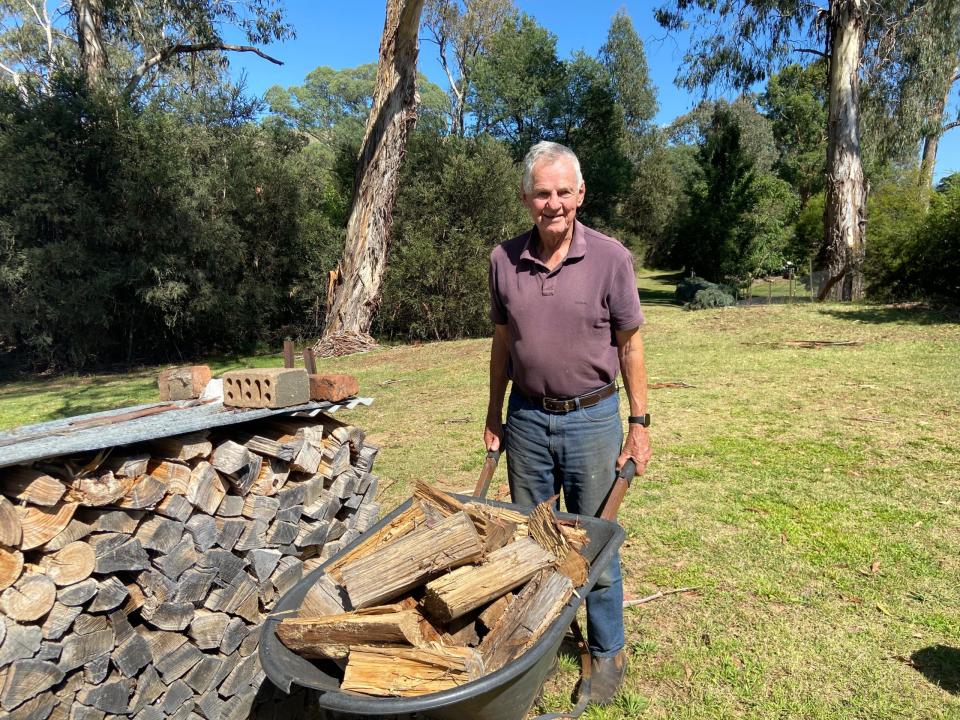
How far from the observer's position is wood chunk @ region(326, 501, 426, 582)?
1.89 metres

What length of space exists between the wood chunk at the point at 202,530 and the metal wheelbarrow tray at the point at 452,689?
3.54 ft

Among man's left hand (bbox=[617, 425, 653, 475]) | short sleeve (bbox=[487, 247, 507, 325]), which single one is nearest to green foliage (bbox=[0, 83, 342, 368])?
short sleeve (bbox=[487, 247, 507, 325])

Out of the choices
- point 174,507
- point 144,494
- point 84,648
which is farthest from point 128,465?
point 84,648

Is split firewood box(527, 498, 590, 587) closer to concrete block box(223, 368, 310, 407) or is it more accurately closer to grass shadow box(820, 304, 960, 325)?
concrete block box(223, 368, 310, 407)

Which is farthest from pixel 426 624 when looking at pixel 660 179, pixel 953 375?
pixel 660 179

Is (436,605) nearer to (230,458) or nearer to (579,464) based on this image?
(579,464)

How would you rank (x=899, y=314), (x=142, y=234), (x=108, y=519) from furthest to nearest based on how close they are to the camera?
(x=142, y=234), (x=899, y=314), (x=108, y=519)

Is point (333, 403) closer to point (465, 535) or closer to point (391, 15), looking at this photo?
point (465, 535)

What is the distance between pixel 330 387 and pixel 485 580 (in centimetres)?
177

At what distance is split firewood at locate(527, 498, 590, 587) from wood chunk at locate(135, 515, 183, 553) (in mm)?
1619

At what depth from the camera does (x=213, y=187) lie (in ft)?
43.3

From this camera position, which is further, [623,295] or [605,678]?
[605,678]

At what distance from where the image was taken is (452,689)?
55.2 inches

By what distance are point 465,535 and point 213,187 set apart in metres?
13.5
